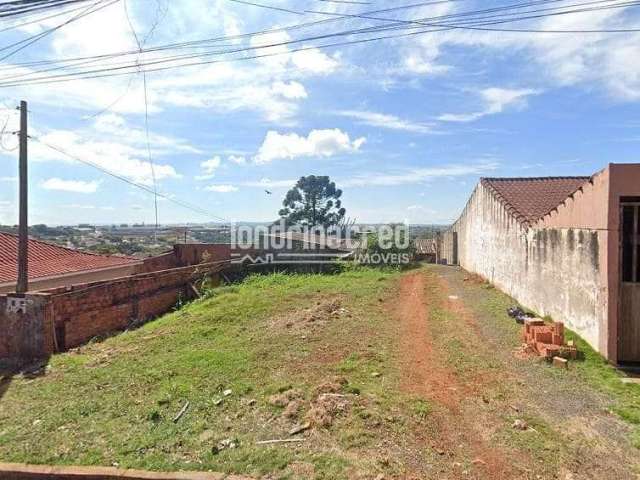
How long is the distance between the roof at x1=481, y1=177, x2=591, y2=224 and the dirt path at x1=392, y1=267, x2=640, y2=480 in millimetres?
4809

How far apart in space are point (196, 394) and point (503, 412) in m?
3.52

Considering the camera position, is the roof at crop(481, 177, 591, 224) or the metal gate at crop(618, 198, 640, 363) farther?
the roof at crop(481, 177, 591, 224)

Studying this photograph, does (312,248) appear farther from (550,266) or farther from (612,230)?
(612,230)

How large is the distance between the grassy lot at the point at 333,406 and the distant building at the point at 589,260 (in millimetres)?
559

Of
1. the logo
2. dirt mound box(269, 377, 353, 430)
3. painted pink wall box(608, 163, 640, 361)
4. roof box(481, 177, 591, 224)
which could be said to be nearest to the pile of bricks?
painted pink wall box(608, 163, 640, 361)

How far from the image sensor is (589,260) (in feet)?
20.2

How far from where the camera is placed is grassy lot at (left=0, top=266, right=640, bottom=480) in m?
3.59

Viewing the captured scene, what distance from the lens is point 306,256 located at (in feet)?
57.5

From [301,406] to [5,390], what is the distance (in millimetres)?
4882

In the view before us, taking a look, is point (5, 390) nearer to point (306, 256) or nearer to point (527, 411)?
point (527, 411)

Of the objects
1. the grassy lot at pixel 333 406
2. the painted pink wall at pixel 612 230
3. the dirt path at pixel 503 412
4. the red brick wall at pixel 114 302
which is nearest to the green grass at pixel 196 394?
the grassy lot at pixel 333 406

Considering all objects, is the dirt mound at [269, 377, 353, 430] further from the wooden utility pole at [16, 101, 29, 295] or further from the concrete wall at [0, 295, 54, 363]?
the wooden utility pole at [16, 101, 29, 295]

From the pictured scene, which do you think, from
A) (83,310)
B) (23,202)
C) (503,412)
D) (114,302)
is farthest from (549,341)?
(23,202)

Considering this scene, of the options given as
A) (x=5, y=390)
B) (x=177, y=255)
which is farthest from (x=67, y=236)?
(x=5, y=390)
